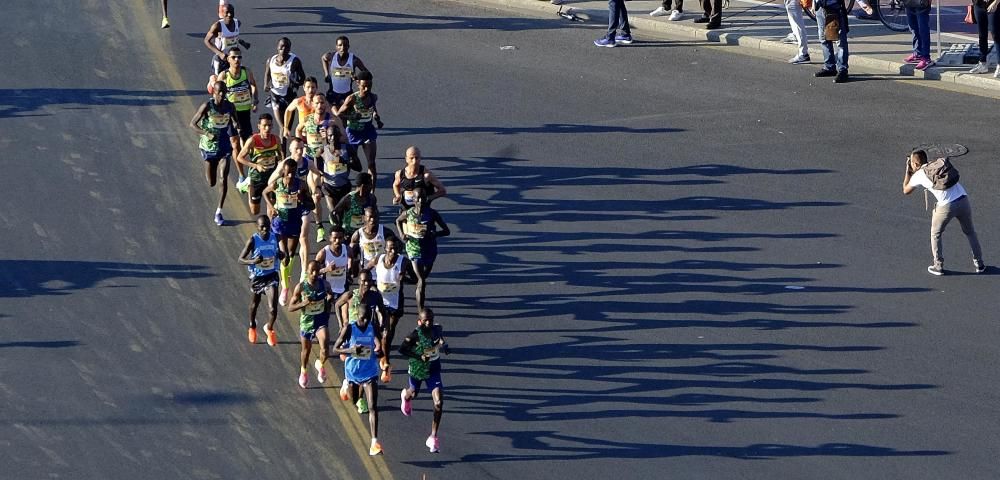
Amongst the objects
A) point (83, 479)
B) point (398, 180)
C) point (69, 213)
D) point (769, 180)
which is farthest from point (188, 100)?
point (83, 479)

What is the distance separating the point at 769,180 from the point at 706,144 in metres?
1.66

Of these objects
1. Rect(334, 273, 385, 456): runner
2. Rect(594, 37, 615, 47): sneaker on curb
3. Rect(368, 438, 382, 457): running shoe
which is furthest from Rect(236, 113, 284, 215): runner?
Rect(594, 37, 615, 47): sneaker on curb

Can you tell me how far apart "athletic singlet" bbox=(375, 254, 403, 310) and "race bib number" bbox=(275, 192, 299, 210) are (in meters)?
2.25

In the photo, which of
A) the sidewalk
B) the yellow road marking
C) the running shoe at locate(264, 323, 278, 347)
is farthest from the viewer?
the sidewalk

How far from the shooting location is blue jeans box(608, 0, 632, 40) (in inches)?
1061

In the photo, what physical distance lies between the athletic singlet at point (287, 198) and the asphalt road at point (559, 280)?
116 cm

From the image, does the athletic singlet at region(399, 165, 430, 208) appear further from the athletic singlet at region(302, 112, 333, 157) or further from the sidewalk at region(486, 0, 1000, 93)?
the sidewalk at region(486, 0, 1000, 93)

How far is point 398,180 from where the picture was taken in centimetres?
1798

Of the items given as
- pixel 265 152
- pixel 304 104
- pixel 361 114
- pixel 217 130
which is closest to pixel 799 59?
pixel 361 114

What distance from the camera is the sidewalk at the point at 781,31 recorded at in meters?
25.0

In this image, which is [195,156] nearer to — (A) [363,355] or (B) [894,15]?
(A) [363,355]

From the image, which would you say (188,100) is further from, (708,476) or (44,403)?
(708,476)

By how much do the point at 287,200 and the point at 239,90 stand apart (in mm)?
3636

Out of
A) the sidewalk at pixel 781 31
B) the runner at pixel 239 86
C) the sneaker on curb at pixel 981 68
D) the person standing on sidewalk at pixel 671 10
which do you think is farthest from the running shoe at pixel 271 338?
the person standing on sidewalk at pixel 671 10
